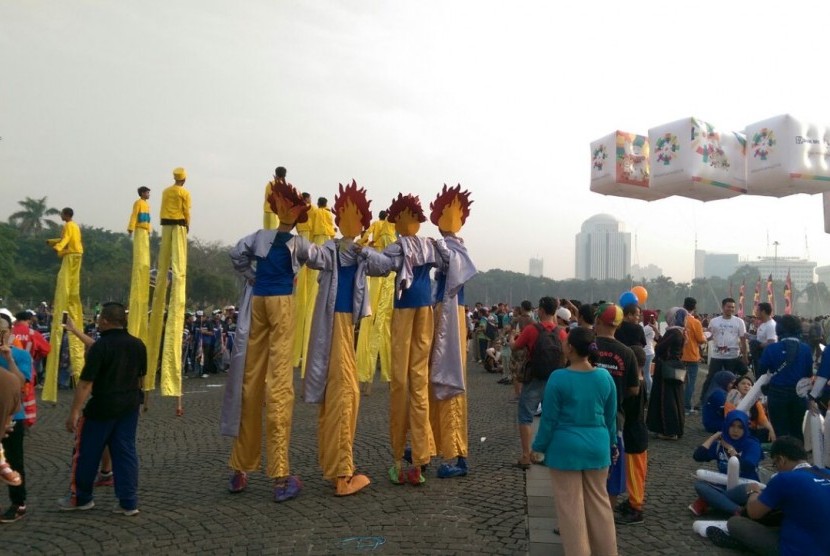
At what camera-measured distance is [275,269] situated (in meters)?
5.89

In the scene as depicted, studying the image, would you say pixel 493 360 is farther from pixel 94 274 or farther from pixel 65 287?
pixel 94 274

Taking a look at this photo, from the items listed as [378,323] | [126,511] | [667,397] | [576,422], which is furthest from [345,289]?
[378,323]

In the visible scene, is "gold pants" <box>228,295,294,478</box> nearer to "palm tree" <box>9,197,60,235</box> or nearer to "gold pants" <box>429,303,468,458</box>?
"gold pants" <box>429,303,468,458</box>

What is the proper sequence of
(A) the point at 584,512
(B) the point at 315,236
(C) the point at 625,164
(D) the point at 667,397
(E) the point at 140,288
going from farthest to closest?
(C) the point at 625,164, (B) the point at 315,236, (E) the point at 140,288, (D) the point at 667,397, (A) the point at 584,512

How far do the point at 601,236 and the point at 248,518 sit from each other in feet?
210

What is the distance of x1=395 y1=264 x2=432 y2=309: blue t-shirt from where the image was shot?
6324 millimetres

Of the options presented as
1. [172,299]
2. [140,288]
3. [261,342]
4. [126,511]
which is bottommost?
[126,511]

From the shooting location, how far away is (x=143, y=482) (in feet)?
20.4

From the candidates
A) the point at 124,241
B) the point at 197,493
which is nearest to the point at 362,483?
the point at 197,493

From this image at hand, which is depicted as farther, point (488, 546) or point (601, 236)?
point (601, 236)

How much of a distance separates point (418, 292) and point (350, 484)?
1940 millimetres

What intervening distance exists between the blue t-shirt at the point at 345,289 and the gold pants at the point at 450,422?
1018 millimetres

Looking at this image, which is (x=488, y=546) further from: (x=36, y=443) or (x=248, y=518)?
(x=36, y=443)

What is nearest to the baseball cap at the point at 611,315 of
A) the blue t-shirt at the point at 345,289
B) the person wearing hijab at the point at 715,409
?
the blue t-shirt at the point at 345,289
